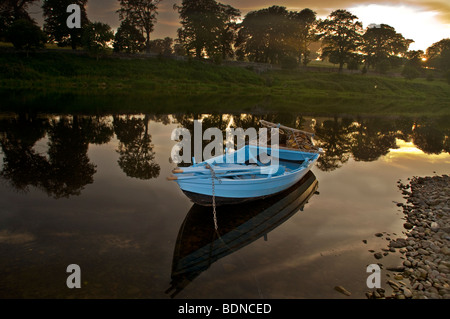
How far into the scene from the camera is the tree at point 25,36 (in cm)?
5816

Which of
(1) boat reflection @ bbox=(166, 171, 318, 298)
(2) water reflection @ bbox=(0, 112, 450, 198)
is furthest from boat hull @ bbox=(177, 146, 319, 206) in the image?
(2) water reflection @ bbox=(0, 112, 450, 198)

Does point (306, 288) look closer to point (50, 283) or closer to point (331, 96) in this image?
point (50, 283)

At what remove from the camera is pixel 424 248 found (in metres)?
10.6

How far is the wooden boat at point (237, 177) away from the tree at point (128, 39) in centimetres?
6455

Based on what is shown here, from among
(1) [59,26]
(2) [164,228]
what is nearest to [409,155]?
(2) [164,228]

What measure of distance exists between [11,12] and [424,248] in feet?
285

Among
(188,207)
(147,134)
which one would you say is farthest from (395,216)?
(147,134)

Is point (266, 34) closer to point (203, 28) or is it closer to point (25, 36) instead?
point (203, 28)

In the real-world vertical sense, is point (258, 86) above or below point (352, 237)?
above

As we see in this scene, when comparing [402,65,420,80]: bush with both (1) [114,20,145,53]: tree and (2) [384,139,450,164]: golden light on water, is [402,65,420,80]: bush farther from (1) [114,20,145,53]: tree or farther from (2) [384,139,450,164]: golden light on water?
(2) [384,139,450,164]: golden light on water

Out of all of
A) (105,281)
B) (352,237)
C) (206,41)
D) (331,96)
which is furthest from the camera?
(206,41)

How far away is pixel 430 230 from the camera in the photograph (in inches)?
465
